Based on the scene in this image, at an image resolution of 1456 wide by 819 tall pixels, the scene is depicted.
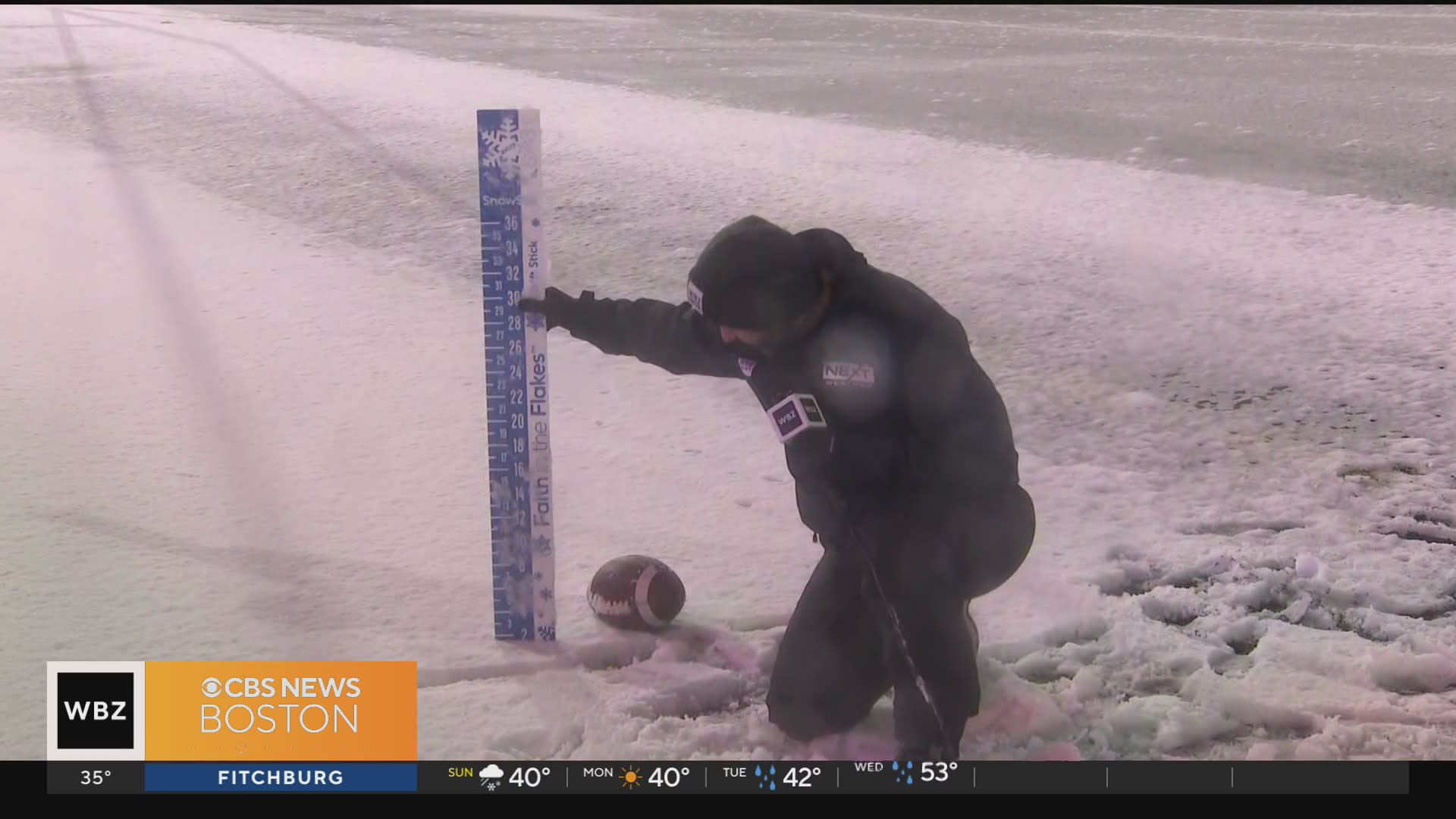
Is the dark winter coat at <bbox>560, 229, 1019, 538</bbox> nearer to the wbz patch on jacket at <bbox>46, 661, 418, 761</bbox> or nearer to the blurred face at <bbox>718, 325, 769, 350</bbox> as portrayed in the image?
the blurred face at <bbox>718, 325, 769, 350</bbox>

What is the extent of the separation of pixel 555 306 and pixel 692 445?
4.01 feet

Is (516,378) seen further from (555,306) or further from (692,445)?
(692,445)

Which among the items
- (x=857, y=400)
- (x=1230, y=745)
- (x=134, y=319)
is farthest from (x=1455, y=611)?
(x=134, y=319)

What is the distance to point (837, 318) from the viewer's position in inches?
78.8

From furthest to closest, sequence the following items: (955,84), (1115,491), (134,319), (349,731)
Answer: (955,84) < (134,319) < (1115,491) < (349,731)

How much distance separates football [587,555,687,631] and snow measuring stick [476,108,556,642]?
0.11m

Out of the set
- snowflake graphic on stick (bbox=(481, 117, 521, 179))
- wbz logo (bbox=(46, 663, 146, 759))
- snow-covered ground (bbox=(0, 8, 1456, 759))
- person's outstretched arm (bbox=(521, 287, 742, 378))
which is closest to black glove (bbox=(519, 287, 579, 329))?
person's outstretched arm (bbox=(521, 287, 742, 378))

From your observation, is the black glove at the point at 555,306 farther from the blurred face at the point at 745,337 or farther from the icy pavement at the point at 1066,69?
the icy pavement at the point at 1066,69

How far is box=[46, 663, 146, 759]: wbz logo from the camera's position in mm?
2098

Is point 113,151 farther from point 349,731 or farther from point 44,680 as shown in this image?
point 349,731

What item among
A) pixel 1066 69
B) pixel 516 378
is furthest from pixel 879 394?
pixel 1066 69

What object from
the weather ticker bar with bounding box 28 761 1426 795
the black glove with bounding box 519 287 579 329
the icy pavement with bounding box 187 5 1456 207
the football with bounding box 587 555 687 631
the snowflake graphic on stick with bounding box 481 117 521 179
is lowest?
the weather ticker bar with bounding box 28 761 1426 795

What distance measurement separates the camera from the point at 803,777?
2.12 metres

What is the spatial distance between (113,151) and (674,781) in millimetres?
6095
